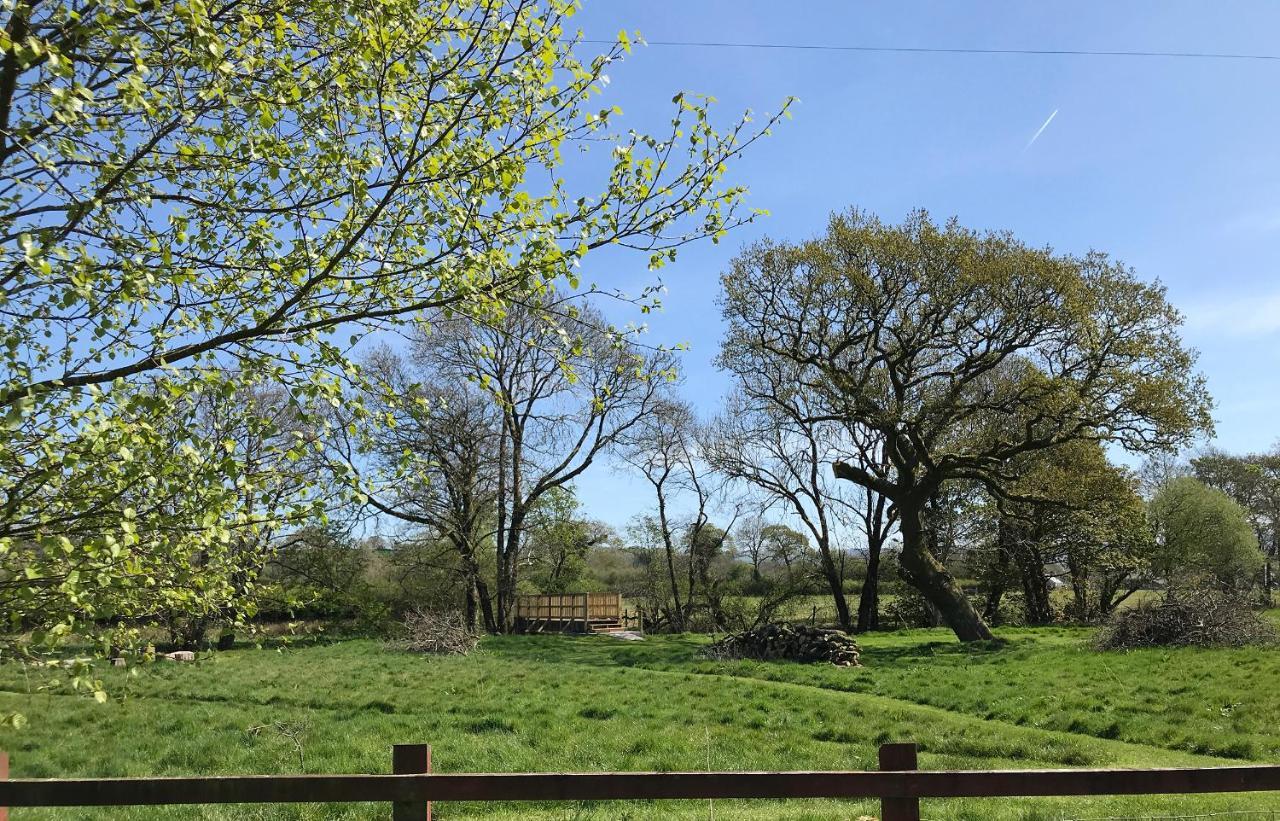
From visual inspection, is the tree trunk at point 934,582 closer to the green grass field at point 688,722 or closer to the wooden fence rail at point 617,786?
the green grass field at point 688,722

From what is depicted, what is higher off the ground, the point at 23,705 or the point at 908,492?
the point at 908,492

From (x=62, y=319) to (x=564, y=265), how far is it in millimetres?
3475

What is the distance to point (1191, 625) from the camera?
19.5 metres

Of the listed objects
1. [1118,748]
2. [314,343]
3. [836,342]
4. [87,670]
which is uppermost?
[836,342]

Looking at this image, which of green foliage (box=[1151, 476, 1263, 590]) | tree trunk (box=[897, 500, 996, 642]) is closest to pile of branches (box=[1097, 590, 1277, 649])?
tree trunk (box=[897, 500, 996, 642])

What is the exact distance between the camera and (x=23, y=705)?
13.9 metres

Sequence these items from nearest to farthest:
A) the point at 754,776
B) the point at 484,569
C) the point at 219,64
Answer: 1. the point at 754,776
2. the point at 219,64
3. the point at 484,569

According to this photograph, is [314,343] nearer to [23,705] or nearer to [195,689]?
[23,705]

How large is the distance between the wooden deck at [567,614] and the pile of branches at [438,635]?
32.5ft

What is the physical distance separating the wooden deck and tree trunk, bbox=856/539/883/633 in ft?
37.4

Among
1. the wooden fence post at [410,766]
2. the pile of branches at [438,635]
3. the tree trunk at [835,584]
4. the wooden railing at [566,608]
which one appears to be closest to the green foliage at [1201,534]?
the tree trunk at [835,584]

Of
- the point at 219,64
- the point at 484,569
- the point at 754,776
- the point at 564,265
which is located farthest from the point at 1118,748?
the point at 484,569

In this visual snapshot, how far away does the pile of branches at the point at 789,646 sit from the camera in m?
21.5

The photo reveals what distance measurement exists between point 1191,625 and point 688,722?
47.5 feet
